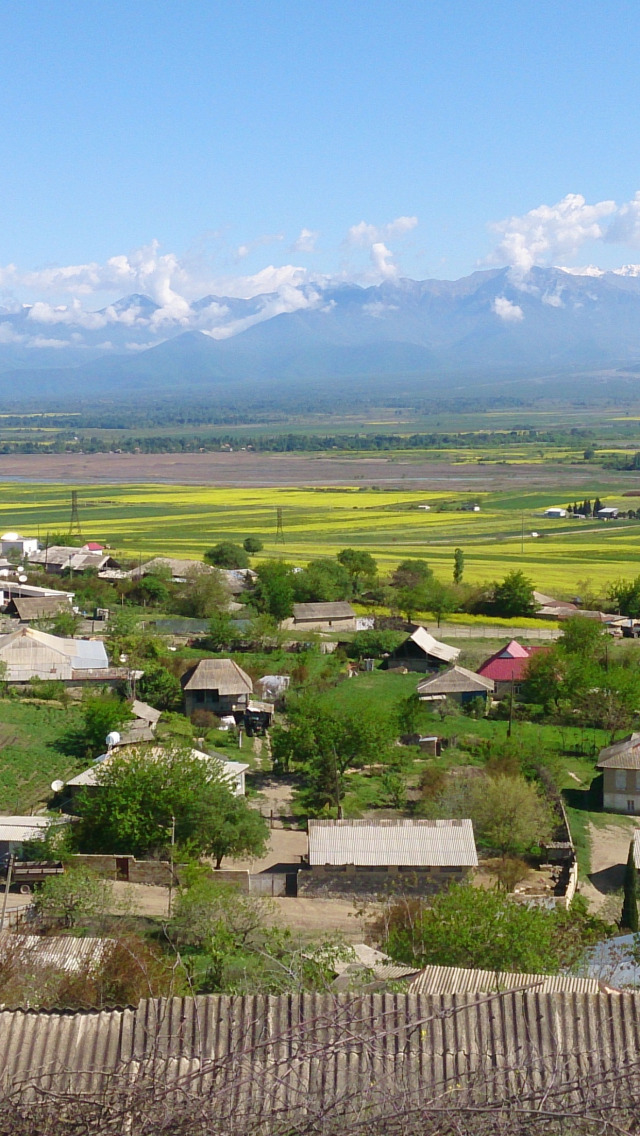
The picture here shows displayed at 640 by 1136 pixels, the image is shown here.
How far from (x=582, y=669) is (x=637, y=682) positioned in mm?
1255

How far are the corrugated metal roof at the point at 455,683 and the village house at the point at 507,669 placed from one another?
0.66 m

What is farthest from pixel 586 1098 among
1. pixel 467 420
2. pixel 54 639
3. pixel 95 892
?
pixel 467 420

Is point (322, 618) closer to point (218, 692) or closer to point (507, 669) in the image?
point (507, 669)

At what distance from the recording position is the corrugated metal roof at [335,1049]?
5.77 metres

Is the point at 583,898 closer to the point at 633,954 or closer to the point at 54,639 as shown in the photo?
the point at 633,954

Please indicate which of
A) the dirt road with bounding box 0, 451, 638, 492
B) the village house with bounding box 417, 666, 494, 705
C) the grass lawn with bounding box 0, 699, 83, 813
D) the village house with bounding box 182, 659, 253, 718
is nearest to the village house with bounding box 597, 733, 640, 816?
the village house with bounding box 417, 666, 494, 705

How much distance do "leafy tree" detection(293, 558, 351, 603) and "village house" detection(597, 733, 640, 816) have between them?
2003 centimetres

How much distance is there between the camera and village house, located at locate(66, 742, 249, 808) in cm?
1941

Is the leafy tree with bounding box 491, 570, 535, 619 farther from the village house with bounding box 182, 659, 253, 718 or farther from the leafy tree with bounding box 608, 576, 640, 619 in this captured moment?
the village house with bounding box 182, 659, 253, 718

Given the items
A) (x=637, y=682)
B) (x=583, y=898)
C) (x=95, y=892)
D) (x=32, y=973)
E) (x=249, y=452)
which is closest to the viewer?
(x=32, y=973)

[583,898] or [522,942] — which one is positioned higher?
[522,942]

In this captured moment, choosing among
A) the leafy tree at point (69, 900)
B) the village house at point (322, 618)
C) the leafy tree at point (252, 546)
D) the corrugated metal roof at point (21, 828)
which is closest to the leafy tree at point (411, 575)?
the village house at point (322, 618)

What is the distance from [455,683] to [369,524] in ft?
124

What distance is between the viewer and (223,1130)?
555 cm
